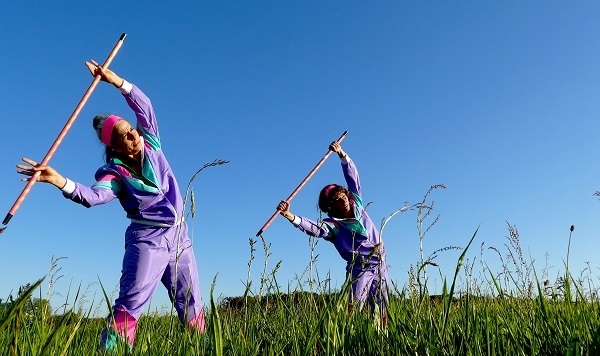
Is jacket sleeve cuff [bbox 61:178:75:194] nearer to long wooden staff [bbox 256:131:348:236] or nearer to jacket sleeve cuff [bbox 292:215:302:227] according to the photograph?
long wooden staff [bbox 256:131:348:236]

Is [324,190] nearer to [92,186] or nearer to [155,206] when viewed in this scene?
[155,206]

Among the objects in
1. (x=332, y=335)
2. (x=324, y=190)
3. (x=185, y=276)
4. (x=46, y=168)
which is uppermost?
(x=324, y=190)

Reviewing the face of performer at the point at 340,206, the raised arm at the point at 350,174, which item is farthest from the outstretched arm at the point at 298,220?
the raised arm at the point at 350,174

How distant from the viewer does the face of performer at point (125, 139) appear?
4.55m

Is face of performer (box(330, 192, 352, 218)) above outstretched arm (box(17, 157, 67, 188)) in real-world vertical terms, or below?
above

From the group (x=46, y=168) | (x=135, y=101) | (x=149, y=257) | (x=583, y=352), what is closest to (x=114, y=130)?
(x=135, y=101)

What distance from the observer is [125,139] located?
4562mm

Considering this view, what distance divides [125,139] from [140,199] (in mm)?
545

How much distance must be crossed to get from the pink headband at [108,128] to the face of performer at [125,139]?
0.04 meters

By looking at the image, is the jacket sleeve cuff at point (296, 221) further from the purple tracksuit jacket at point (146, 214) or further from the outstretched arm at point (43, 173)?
the outstretched arm at point (43, 173)

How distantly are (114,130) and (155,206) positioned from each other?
0.76 meters

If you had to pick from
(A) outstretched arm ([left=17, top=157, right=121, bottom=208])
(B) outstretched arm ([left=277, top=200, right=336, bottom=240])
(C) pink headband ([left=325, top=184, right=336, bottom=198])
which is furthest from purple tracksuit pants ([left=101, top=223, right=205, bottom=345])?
(C) pink headband ([left=325, top=184, right=336, bottom=198])

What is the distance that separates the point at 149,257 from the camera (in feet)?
14.7

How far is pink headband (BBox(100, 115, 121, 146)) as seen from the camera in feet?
15.0
